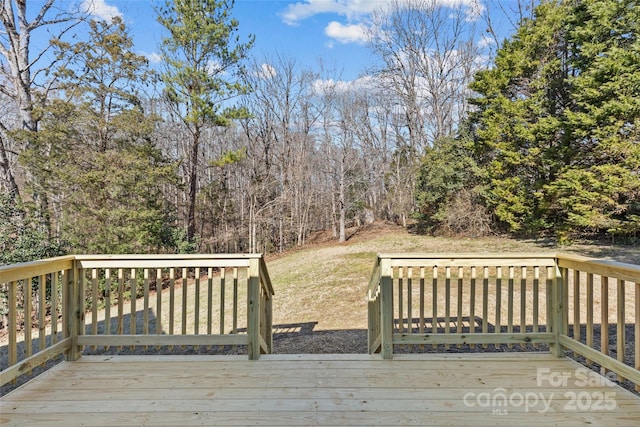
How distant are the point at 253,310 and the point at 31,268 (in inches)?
61.3

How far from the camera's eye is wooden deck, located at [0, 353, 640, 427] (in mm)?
1861

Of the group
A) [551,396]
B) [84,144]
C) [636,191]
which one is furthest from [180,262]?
[636,191]

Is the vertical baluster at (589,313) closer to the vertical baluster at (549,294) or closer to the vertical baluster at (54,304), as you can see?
the vertical baluster at (549,294)

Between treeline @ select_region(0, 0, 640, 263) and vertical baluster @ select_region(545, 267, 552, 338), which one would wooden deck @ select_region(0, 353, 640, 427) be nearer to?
vertical baluster @ select_region(545, 267, 552, 338)

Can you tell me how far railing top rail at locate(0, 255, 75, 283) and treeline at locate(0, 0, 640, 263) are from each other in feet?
21.4

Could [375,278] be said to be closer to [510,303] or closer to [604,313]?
[510,303]

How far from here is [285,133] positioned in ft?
57.3

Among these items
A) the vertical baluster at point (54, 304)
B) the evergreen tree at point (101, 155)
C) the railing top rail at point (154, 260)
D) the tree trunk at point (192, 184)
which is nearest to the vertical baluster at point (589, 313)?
the railing top rail at point (154, 260)

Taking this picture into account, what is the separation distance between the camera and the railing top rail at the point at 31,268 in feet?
6.93

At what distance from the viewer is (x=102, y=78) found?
972 cm

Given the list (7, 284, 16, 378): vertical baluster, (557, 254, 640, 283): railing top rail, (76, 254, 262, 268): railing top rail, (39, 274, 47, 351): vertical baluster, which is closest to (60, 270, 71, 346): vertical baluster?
(76, 254, 262, 268): railing top rail

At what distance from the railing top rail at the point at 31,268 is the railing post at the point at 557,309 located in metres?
3.88

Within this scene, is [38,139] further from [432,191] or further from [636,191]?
[636,191]

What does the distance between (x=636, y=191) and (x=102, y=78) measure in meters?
14.5
